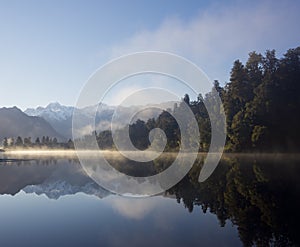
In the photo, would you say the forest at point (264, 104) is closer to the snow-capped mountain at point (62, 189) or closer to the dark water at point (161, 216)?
the dark water at point (161, 216)

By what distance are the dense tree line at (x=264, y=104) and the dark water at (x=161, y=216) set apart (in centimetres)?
4243

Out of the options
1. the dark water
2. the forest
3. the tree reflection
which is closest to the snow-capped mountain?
the dark water

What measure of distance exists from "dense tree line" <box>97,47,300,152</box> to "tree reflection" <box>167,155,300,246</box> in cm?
4021

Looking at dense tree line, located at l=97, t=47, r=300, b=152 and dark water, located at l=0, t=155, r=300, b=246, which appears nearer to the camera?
dark water, located at l=0, t=155, r=300, b=246

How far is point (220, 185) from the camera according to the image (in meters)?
26.6

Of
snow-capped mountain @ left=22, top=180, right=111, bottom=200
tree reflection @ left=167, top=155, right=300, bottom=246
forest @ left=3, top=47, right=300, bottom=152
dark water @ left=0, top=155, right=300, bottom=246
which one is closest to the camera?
dark water @ left=0, top=155, right=300, bottom=246

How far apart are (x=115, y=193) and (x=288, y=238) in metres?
15.3

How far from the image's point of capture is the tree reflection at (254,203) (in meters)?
13.6

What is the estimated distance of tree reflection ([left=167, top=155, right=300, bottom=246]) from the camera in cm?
1360

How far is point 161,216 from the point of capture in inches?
692

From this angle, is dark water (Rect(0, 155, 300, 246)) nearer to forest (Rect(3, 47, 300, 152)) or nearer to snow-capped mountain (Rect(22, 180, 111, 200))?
snow-capped mountain (Rect(22, 180, 111, 200))

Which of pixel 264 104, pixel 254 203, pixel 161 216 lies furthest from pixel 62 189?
pixel 264 104

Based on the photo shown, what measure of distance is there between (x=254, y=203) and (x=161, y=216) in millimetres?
5931

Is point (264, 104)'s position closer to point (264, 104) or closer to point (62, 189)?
point (264, 104)
